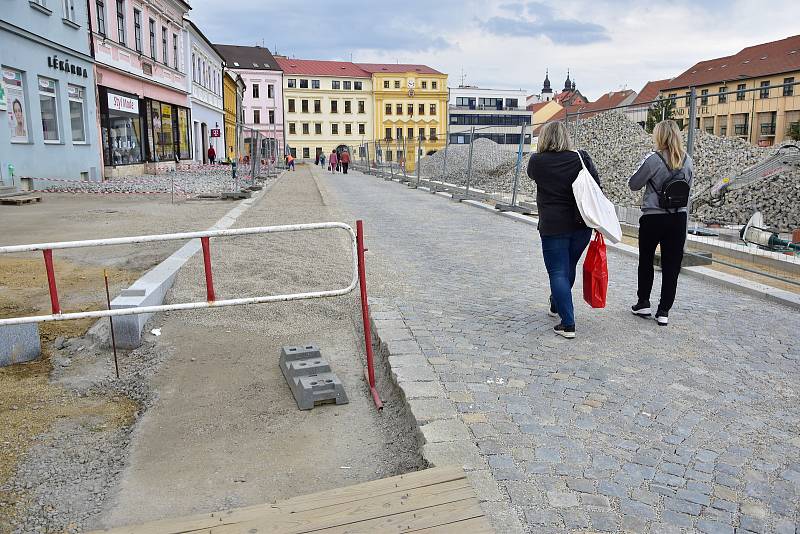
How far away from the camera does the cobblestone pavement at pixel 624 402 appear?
2.99 m

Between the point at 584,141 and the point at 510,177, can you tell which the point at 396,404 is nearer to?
the point at 584,141

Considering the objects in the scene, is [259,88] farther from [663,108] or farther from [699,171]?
[663,108]

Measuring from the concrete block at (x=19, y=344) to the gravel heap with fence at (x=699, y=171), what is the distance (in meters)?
12.6

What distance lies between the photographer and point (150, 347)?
18.1ft

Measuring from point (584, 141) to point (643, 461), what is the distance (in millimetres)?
19695

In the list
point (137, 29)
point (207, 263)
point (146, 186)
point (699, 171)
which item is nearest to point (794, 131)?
point (699, 171)

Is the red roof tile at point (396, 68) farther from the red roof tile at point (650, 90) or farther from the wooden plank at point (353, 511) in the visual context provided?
the wooden plank at point (353, 511)

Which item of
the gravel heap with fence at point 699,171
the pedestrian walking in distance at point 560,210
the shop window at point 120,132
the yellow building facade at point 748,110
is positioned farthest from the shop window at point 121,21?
the pedestrian walking in distance at point 560,210

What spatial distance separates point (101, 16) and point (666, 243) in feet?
82.0

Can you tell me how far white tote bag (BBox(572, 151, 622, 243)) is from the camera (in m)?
5.22

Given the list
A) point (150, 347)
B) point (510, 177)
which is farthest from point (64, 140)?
point (150, 347)

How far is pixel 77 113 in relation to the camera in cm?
2253

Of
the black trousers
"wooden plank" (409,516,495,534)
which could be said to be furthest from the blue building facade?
"wooden plank" (409,516,495,534)

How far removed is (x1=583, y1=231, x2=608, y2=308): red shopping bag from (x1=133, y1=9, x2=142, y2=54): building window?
28.1 metres
